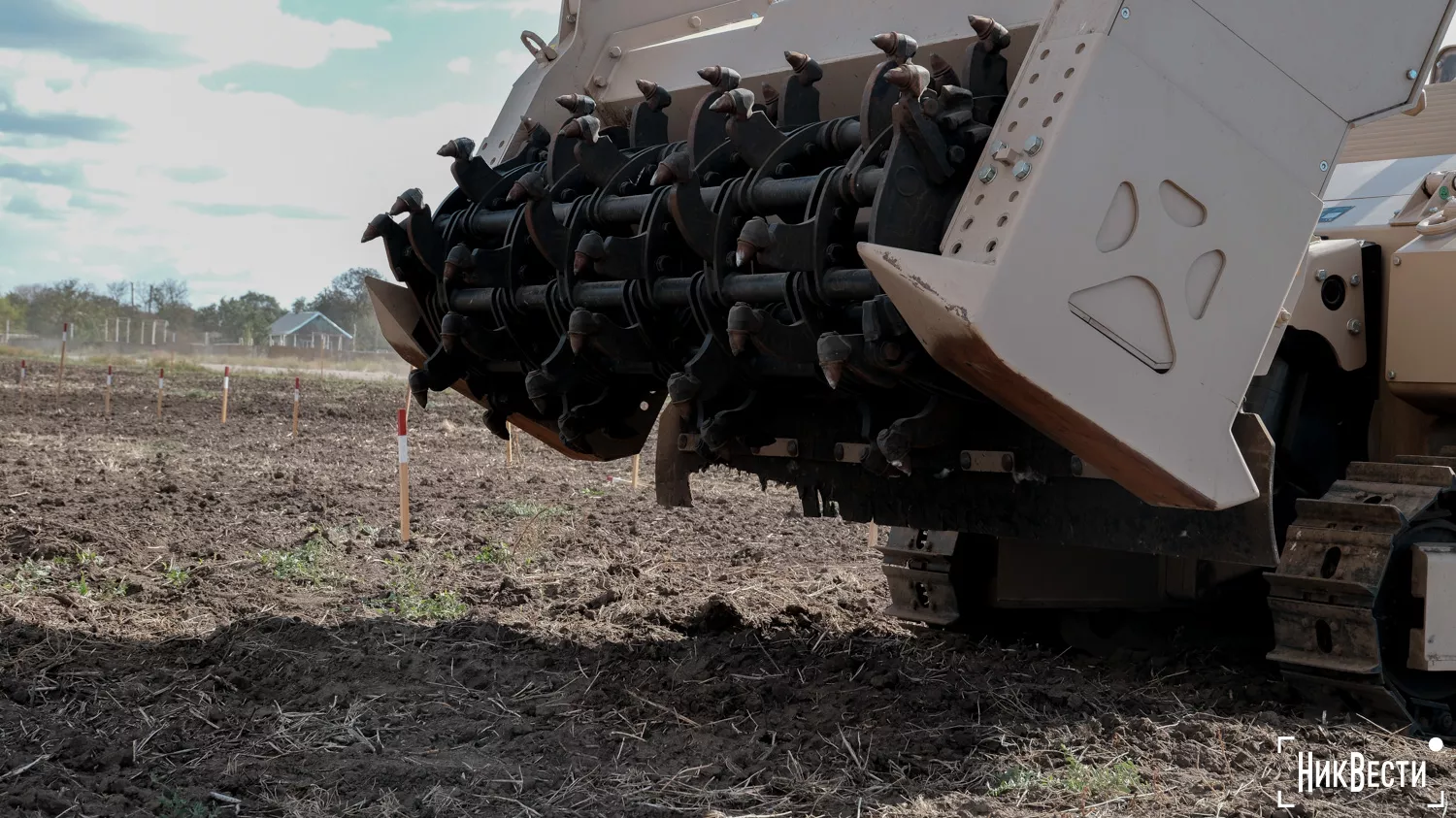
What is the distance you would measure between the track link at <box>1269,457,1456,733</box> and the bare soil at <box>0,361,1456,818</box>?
147 mm

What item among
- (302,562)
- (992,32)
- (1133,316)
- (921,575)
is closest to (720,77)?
(992,32)

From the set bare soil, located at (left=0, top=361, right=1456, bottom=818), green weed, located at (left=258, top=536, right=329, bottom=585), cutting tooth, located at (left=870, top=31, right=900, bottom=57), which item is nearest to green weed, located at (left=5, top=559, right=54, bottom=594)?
bare soil, located at (left=0, top=361, right=1456, bottom=818)

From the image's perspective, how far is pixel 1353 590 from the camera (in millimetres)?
4586

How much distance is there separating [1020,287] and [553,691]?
261cm

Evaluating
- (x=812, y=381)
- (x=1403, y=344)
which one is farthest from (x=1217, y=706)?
(x=812, y=381)

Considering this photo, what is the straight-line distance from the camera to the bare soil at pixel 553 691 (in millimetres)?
4113

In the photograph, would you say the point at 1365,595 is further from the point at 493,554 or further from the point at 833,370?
the point at 493,554

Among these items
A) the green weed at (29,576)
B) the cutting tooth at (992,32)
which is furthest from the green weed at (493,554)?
the cutting tooth at (992,32)

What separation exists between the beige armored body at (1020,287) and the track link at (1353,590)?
1cm

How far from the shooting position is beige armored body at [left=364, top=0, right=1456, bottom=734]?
3.81 m

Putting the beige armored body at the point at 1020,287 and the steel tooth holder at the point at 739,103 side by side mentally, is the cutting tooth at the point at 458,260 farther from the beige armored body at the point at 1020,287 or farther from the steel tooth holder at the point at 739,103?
the steel tooth holder at the point at 739,103

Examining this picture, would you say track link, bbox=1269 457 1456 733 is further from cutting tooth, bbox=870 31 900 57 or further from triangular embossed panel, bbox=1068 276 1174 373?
cutting tooth, bbox=870 31 900 57

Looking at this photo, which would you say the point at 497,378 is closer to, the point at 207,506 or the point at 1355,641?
the point at 1355,641

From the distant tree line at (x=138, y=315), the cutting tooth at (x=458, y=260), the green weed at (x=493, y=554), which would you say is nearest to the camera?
the cutting tooth at (x=458, y=260)
